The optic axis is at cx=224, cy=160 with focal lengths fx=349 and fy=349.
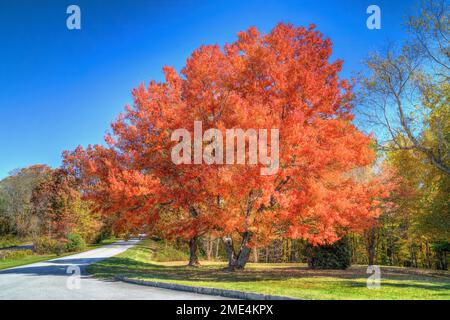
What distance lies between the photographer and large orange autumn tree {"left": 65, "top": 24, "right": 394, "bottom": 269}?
543 inches

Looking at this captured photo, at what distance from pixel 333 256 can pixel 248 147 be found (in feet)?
37.0

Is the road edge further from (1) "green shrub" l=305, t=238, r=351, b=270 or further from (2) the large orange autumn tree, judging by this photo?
(1) "green shrub" l=305, t=238, r=351, b=270

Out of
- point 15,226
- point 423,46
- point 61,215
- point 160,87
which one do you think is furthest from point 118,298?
point 15,226

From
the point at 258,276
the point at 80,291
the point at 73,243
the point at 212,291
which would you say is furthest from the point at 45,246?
the point at 212,291

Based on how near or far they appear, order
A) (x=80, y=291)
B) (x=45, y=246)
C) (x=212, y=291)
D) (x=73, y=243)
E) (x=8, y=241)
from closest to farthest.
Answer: (x=212, y=291)
(x=80, y=291)
(x=45, y=246)
(x=73, y=243)
(x=8, y=241)

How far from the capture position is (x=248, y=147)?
44.7ft

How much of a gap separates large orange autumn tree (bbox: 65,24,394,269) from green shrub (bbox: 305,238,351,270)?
4637 millimetres

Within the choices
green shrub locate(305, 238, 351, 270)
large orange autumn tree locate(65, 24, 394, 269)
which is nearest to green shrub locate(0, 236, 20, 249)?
large orange autumn tree locate(65, 24, 394, 269)

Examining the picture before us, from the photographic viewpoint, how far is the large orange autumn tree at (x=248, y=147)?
1378 cm

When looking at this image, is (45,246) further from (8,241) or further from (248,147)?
(248,147)

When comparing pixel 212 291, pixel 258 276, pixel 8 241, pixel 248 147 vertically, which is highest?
pixel 248 147

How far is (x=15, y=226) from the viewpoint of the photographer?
53062 millimetres
